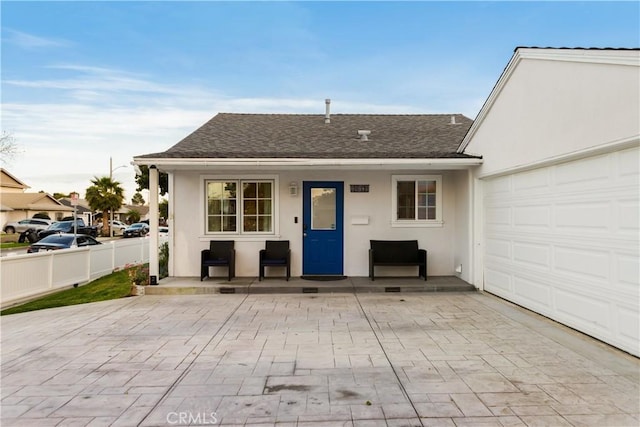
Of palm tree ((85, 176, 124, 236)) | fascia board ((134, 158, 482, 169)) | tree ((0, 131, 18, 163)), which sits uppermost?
tree ((0, 131, 18, 163))

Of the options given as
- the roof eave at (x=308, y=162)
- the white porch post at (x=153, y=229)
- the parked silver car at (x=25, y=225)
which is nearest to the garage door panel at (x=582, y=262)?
the roof eave at (x=308, y=162)

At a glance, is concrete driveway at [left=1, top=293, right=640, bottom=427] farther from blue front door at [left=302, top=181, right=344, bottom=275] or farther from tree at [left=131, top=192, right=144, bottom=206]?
tree at [left=131, top=192, right=144, bottom=206]

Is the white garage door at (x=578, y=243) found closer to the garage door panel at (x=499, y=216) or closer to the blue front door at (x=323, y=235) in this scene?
the garage door panel at (x=499, y=216)

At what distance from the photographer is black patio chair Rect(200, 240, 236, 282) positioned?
804 centimetres

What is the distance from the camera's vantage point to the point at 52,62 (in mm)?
12016

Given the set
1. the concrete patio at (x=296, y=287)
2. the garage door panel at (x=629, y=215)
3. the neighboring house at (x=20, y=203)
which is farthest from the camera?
the neighboring house at (x=20, y=203)

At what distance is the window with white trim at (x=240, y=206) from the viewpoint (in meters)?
8.66

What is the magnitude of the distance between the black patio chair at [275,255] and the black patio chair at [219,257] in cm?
67

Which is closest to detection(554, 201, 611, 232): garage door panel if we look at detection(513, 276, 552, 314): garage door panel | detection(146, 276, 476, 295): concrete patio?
detection(513, 276, 552, 314): garage door panel

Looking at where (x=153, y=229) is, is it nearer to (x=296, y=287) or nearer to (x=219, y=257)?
(x=219, y=257)

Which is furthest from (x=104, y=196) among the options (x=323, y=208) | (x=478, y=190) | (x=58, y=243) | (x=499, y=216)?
(x=499, y=216)

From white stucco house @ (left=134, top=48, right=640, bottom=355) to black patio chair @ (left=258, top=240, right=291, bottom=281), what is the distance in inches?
9.5

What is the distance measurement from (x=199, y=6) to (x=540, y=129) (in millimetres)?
8425

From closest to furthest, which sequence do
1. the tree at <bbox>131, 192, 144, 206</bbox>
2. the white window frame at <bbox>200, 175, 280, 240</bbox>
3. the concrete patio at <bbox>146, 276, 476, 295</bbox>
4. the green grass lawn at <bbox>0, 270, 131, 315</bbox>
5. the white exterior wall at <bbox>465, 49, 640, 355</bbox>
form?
the white exterior wall at <bbox>465, 49, 640, 355</bbox>, the green grass lawn at <bbox>0, 270, 131, 315</bbox>, the concrete patio at <bbox>146, 276, 476, 295</bbox>, the white window frame at <bbox>200, 175, 280, 240</bbox>, the tree at <bbox>131, 192, 144, 206</bbox>
